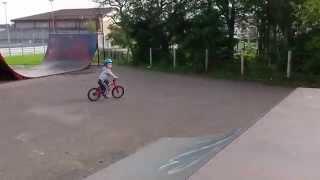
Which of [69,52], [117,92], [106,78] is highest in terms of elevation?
[69,52]

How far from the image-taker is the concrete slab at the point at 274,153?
182 inches

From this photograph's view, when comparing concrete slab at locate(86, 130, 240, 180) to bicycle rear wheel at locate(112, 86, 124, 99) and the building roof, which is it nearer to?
bicycle rear wheel at locate(112, 86, 124, 99)

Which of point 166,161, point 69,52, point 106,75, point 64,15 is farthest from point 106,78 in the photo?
point 64,15

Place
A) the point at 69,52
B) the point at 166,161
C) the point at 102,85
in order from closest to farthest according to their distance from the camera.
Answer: the point at 166,161 → the point at 102,85 → the point at 69,52

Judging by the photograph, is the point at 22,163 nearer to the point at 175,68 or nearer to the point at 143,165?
the point at 143,165

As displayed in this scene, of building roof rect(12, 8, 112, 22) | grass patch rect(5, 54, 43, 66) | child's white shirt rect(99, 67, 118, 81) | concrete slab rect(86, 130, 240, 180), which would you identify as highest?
building roof rect(12, 8, 112, 22)

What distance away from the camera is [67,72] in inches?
914

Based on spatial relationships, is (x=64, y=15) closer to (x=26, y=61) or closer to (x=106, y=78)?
(x=26, y=61)

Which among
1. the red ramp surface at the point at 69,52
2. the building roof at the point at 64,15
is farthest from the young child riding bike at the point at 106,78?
the building roof at the point at 64,15

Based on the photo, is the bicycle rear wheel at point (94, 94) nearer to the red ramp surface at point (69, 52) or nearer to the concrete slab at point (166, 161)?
the concrete slab at point (166, 161)

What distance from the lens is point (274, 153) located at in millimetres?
5355

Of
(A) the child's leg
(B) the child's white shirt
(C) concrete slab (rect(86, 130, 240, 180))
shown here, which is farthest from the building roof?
(C) concrete slab (rect(86, 130, 240, 180))

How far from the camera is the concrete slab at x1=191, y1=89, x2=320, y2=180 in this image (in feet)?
15.2

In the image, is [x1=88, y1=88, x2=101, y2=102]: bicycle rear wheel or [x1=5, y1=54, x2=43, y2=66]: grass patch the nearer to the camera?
[x1=88, y1=88, x2=101, y2=102]: bicycle rear wheel
